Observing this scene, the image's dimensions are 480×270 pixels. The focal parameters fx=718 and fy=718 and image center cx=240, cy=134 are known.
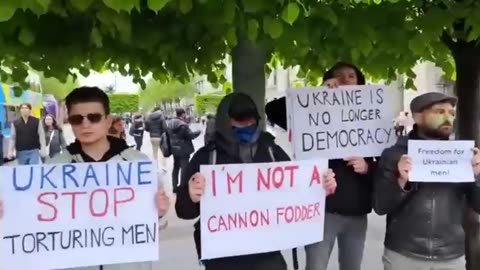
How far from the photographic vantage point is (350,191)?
4008mm

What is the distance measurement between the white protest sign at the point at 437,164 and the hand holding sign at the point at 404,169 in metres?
0.02

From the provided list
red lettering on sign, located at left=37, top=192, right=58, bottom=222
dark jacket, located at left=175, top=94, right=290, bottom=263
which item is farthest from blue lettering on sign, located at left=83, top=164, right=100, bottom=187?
dark jacket, located at left=175, top=94, right=290, bottom=263

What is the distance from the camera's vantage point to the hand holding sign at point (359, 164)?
3.94 m

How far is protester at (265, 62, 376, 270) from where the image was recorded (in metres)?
4.02

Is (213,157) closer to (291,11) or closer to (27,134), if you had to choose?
(291,11)

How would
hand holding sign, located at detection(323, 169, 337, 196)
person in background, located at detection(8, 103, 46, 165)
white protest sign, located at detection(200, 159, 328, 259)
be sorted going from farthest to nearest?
1. person in background, located at detection(8, 103, 46, 165)
2. hand holding sign, located at detection(323, 169, 337, 196)
3. white protest sign, located at detection(200, 159, 328, 259)

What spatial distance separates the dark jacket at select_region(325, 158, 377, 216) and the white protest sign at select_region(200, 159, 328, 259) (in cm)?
31

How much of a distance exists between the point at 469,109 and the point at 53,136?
11.0 m

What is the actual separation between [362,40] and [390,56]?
0.93 m

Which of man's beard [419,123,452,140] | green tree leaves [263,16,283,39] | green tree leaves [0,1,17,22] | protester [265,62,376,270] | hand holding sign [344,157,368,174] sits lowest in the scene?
protester [265,62,376,270]

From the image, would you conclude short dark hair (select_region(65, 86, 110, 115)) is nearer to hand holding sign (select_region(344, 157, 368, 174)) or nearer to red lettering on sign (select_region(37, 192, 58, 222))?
red lettering on sign (select_region(37, 192, 58, 222))

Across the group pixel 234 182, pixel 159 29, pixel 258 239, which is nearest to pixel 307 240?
pixel 258 239

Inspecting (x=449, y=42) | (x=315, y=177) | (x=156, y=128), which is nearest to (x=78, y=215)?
(x=315, y=177)

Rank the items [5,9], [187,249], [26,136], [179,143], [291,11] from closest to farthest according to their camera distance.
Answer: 1. [5,9]
2. [291,11]
3. [187,249]
4. [179,143]
5. [26,136]
